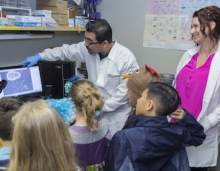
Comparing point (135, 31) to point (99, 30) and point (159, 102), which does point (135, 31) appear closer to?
point (99, 30)

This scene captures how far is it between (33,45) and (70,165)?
1794mm

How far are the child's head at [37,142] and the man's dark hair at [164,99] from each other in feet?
1.76

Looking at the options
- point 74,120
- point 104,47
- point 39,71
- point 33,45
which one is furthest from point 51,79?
point 74,120

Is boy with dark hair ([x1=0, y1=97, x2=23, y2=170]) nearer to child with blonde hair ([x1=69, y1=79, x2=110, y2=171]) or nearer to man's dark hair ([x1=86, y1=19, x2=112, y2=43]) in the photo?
child with blonde hair ([x1=69, y1=79, x2=110, y2=171])

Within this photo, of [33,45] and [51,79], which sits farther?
[33,45]

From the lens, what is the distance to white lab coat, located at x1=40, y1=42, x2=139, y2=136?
1.97m

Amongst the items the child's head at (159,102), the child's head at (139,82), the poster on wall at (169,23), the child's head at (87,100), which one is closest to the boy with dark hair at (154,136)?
the child's head at (159,102)

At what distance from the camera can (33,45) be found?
97.1 inches

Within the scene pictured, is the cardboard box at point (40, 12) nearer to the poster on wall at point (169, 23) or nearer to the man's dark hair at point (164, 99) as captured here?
the poster on wall at point (169, 23)

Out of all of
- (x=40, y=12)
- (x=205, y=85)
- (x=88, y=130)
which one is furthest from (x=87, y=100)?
(x=40, y=12)

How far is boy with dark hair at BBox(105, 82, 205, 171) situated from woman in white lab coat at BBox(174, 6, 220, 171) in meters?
0.41

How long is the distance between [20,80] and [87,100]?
0.81 metres

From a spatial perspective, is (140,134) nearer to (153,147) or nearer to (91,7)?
(153,147)

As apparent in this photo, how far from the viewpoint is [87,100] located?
149cm
